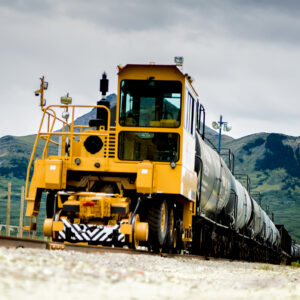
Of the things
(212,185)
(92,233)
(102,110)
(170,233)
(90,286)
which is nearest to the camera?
(90,286)

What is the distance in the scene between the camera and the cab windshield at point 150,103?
12.6m

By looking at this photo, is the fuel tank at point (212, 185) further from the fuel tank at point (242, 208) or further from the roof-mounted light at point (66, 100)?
the roof-mounted light at point (66, 100)

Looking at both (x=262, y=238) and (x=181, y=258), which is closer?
(x=181, y=258)

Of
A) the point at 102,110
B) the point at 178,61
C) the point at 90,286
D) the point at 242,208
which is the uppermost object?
the point at 178,61

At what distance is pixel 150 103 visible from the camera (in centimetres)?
1275

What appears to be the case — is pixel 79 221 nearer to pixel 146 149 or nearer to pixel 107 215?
pixel 107 215

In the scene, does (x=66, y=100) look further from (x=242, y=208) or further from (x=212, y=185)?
(x=242, y=208)

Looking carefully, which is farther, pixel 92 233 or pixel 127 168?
pixel 127 168

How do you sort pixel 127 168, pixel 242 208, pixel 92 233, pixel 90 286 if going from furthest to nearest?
1. pixel 242 208
2. pixel 127 168
3. pixel 92 233
4. pixel 90 286

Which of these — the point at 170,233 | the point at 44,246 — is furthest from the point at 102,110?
the point at 44,246

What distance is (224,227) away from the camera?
19344 millimetres

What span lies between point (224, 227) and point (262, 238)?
11266mm

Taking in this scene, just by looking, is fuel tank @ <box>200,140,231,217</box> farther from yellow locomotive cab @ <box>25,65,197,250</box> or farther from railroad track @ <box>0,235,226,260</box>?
railroad track @ <box>0,235,226,260</box>

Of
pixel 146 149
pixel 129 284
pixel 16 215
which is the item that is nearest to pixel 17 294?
pixel 129 284
